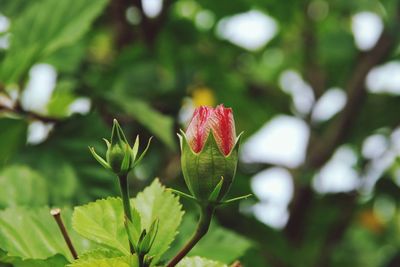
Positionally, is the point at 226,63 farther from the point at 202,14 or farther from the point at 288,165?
the point at 288,165

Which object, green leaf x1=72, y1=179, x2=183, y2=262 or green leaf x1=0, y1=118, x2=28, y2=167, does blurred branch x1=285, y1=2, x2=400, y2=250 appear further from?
green leaf x1=72, y1=179, x2=183, y2=262

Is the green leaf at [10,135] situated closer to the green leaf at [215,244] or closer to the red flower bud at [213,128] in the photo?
the green leaf at [215,244]

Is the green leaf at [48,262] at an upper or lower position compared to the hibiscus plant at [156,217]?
lower

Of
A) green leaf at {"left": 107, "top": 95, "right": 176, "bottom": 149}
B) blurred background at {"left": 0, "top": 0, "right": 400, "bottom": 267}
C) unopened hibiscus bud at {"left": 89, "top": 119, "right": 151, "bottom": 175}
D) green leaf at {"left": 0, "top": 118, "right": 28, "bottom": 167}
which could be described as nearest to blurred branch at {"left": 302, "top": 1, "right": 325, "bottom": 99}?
blurred background at {"left": 0, "top": 0, "right": 400, "bottom": 267}

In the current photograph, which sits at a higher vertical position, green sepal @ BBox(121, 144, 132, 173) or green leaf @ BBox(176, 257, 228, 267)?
green sepal @ BBox(121, 144, 132, 173)

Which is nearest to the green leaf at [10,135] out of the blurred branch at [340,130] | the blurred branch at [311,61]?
the blurred branch at [340,130]

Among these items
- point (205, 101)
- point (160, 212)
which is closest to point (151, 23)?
point (205, 101)

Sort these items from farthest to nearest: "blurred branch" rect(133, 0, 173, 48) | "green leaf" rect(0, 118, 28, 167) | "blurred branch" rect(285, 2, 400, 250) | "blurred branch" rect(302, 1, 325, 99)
Answer: "blurred branch" rect(302, 1, 325, 99) < "blurred branch" rect(285, 2, 400, 250) < "blurred branch" rect(133, 0, 173, 48) < "green leaf" rect(0, 118, 28, 167)
